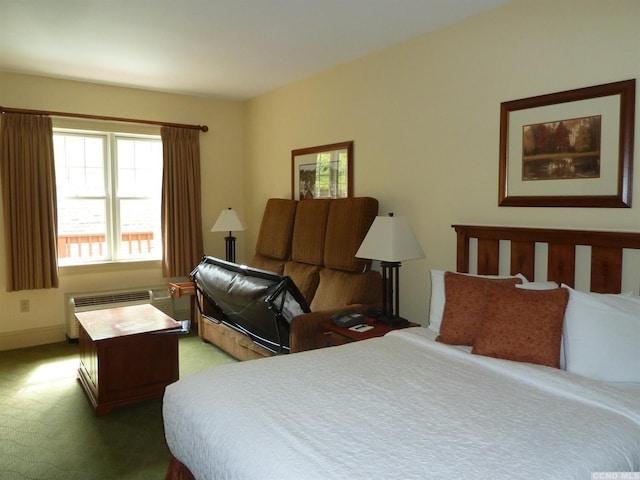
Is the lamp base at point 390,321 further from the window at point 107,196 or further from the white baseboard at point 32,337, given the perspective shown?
the white baseboard at point 32,337

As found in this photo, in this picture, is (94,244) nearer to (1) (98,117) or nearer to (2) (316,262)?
(1) (98,117)

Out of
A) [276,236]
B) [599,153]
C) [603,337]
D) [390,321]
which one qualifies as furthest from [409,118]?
[603,337]

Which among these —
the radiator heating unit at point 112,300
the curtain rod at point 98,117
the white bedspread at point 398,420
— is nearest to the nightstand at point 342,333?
the white bedspread at point 398,420

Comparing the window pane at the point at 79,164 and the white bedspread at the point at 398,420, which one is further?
the window pane at the point at 79,164

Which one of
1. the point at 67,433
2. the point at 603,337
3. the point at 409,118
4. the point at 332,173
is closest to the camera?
the point at 603,337

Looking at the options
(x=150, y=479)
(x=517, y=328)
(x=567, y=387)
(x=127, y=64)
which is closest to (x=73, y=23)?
(x=127, y=64)

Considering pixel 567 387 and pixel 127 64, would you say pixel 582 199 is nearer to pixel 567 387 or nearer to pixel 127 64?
pixel 567 387

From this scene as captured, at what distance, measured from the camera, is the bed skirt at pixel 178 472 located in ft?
6.61

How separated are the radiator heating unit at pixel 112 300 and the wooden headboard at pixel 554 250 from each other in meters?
3.42

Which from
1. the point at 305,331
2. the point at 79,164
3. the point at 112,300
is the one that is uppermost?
the point at 79,164

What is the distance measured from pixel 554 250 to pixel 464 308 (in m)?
0.65

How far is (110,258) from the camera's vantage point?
514 cm

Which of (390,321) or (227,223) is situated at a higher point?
(227,223)

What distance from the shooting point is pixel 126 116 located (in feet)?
16.6
